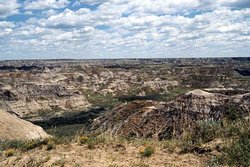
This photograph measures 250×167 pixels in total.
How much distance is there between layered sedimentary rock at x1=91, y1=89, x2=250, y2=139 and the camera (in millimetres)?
28906

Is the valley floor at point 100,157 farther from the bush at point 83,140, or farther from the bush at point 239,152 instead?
the bush at point 239,152

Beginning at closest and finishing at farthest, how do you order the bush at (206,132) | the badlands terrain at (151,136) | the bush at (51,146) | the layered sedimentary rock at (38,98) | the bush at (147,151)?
the badlands terrain at (151,136)
the bush at (147,151)
the bush at (206,132)
the bush at (51,146)
the layered sedimentary rock at (38,98)

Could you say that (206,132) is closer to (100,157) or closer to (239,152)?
(239,152)

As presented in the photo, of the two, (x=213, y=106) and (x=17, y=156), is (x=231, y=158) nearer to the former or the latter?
(x=17, y=156)

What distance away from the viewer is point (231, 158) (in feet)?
30.5

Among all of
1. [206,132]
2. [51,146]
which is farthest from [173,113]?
[206,132]

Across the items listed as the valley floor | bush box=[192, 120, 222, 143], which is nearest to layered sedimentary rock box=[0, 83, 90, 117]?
the valley floor

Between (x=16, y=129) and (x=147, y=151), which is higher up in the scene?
(x=147, y=151)

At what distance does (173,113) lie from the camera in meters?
31.3

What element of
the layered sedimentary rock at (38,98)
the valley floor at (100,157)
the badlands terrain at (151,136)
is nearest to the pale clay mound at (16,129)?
the badlands terrain at (151,136)


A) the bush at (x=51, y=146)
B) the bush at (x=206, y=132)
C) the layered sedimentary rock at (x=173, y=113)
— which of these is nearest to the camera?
the bush at (x=206, y=132)

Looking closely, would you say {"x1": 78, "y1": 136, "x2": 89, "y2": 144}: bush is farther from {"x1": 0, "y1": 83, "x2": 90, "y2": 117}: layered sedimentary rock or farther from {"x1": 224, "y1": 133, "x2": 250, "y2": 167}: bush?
{"x1": 0, "y1": 83, "x2": 90, "y2": 117}: layered sedimentary rock

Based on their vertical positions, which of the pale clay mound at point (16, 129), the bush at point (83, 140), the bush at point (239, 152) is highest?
the bush at point (239, 152)

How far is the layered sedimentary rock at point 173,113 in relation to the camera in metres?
28.9
